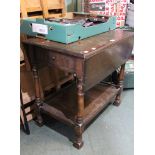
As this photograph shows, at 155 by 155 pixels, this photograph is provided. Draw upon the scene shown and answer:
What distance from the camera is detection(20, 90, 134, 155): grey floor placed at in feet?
4.86

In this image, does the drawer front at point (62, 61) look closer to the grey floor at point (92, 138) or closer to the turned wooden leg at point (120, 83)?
the grey floor at point (92, 138)

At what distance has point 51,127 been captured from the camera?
1731 millimetres

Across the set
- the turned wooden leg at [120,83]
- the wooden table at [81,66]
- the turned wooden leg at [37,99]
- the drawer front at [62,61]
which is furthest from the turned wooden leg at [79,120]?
the turned wooden leg at [120,83]

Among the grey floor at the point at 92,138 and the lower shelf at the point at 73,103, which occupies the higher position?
the lower shelf at the point at 73,103

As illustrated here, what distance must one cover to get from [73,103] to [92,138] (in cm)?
34

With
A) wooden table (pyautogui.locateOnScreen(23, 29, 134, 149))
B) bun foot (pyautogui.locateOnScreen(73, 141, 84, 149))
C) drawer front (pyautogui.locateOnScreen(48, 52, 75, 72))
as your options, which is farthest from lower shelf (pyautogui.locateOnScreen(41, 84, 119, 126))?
drawer front (pyautogui.locateOnScreen(48, 52, 75, 72))

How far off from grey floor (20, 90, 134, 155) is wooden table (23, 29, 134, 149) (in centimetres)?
8

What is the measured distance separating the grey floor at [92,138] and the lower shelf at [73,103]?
0.19m

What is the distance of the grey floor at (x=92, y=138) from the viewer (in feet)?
4.86

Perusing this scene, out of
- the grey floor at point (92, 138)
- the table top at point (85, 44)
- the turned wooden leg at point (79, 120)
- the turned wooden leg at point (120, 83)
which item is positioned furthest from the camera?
the turned wooden leg at point (120, 83)

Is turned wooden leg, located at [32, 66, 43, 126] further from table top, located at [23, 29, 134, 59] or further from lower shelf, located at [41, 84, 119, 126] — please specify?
table top, located at [23, 29, 134, 59]
